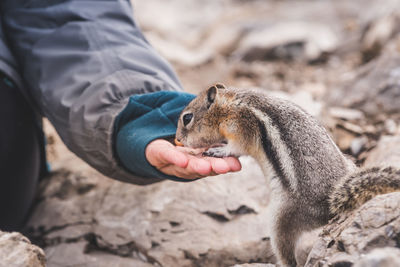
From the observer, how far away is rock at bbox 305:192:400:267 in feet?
6.18

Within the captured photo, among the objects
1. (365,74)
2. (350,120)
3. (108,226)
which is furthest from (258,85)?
(108,226)

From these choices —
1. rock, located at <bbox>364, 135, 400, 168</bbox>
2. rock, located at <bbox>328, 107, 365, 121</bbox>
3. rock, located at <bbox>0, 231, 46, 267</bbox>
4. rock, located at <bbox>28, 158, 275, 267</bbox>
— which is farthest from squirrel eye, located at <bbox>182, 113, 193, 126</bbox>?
rock, located at <bbox>328, 107, 365, 121</bbox>

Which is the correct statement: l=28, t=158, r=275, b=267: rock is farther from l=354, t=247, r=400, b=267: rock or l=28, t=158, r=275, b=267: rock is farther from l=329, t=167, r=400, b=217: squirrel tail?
l=354, t=247, r=400, b=267: rock

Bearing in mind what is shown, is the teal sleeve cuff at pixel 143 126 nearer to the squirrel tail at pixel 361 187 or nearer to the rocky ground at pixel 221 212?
the rocky ground at pixel 221 212

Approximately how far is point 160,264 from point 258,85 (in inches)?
160

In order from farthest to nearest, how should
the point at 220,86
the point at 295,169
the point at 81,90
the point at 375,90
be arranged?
the point at 375,90
the point at 220,86
the point at 81,90
the point at 295,169

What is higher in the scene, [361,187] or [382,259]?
[361,187]

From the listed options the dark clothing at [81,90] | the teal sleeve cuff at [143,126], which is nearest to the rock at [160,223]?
the dark clothing at [81,90]

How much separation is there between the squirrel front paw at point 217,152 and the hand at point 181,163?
164mm

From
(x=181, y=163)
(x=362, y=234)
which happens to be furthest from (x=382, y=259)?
(x=181, y=163)

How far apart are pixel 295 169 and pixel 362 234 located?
60 cm

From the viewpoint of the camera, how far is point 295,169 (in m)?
2.49

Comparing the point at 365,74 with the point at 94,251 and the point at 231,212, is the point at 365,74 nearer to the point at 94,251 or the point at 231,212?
the point at 231,212

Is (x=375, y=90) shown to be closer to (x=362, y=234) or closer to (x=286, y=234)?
(x=286, y=234)
